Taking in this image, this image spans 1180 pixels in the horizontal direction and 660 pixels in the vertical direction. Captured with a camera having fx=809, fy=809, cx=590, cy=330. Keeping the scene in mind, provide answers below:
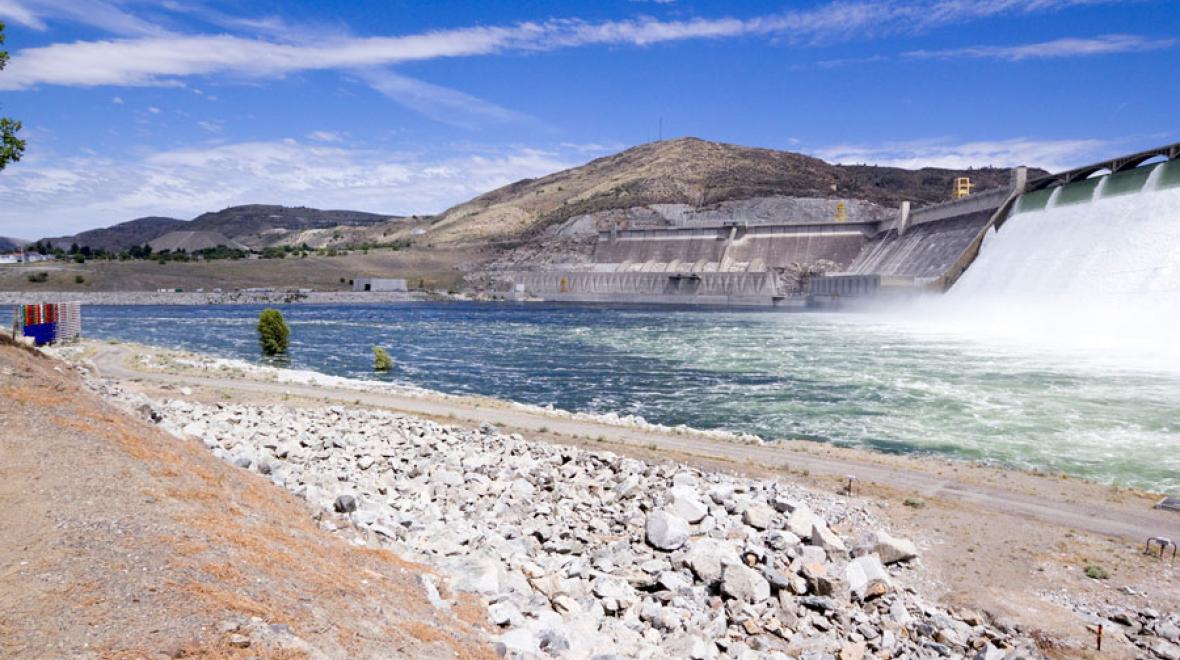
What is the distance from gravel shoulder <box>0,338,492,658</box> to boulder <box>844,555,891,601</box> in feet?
15.4

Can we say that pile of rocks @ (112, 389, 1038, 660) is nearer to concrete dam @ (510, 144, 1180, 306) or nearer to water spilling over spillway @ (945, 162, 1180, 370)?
water spilling over spillway @ (945, 162, 1180, 370)

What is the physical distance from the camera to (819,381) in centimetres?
3319

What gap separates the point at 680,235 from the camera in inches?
5128

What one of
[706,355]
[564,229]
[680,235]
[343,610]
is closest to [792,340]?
[706,355]

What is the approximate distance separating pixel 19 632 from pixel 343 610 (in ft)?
6.82

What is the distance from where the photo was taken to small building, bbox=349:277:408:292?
129 m

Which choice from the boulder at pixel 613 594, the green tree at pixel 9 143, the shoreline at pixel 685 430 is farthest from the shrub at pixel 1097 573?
the green tree at pixel 9 143

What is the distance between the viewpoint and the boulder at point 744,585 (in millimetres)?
9219

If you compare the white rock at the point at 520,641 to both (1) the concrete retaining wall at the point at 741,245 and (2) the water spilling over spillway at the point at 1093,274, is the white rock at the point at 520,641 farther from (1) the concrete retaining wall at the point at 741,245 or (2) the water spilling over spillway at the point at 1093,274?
(1) the concrete retaining wall at the point at 741,245

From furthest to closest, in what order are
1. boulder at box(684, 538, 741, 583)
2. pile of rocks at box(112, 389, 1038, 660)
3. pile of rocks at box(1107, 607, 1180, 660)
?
boulder at box(684, 538, 741, 583)
pile of rocks at box(1107, 607, 1180, 660)
pile of rocks at box(112, 389, 1038, 660)

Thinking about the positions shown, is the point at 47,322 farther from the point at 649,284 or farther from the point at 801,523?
the point at 649,284

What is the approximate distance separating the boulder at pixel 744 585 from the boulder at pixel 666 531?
1114 millimetres

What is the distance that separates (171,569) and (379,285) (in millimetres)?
126884

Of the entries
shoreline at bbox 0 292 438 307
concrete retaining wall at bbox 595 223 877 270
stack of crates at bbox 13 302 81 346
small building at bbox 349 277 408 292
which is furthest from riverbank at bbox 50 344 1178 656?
small building at bbox 349 277 408 292
